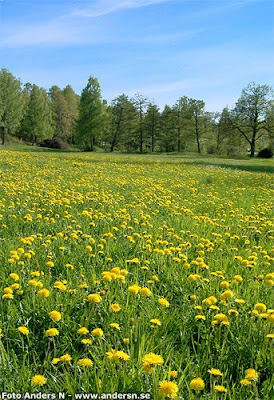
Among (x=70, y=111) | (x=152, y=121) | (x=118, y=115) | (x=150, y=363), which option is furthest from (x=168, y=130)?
(x=150, y=363)

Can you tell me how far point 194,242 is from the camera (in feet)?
14.0

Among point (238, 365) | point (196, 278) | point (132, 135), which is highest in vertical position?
point (132, 135)

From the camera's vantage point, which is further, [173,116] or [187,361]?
[173,116]

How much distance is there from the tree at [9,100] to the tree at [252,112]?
31.1m

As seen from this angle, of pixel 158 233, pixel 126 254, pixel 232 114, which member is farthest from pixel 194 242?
pixel 232 114

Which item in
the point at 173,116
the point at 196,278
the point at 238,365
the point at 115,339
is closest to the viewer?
the point at 238,365

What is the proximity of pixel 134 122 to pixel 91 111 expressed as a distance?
989 centimetres

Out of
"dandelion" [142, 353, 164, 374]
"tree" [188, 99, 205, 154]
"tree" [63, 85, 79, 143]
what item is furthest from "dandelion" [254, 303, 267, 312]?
"tree" [63, 85, 79, 143]

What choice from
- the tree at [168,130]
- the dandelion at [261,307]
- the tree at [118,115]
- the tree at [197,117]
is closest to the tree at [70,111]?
the tree at [118,115]

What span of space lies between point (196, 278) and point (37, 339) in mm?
1258

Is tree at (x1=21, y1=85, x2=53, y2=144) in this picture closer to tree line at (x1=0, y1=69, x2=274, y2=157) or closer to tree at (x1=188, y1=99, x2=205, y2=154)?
tree line at (x1=0, y1=69, x2=274, y2=157)

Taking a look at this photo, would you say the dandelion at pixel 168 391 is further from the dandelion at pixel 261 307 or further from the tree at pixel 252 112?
the tree at pixel 252 112

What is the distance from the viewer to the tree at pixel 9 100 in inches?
1913

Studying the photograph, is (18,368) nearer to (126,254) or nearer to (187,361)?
(187,361)
